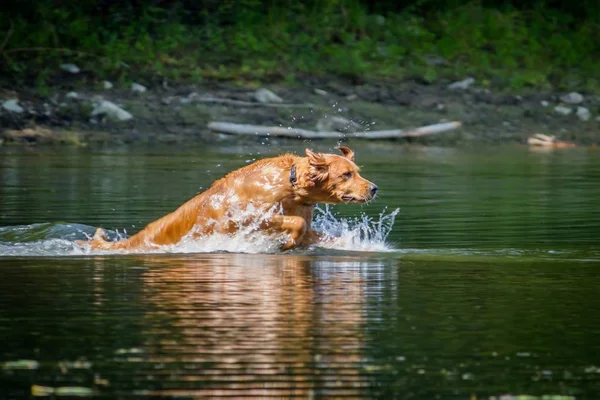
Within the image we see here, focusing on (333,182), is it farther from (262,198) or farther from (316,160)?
(262,198)

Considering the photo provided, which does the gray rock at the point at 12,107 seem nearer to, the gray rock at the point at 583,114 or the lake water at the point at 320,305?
the lake water at the point at 320,305

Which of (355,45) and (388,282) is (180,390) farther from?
(355,45)

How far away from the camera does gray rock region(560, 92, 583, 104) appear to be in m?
28.3

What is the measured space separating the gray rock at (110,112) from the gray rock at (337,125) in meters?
3.04

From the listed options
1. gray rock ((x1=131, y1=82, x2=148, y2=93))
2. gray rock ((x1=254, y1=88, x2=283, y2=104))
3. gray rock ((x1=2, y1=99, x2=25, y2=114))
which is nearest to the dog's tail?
gray rock ((x1=2, y1=99, x2=25, y2=114))

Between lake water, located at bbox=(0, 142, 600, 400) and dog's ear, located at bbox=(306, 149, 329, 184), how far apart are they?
59 centimetres

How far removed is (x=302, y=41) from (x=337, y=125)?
373cm

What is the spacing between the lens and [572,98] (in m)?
28.4

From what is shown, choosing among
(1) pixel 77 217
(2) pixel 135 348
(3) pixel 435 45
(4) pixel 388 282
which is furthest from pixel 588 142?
(2) pixel 135 348

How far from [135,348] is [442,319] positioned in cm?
190

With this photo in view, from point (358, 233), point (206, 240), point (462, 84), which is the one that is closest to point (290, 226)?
point (206, 240)

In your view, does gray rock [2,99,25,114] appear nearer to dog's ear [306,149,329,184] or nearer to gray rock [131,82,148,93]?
gray rock [131,82,148,93]

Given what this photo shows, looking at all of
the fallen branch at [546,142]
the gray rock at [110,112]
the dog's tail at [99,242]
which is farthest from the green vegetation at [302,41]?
the dog's tail at [99,242]

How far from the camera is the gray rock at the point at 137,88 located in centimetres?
2656
